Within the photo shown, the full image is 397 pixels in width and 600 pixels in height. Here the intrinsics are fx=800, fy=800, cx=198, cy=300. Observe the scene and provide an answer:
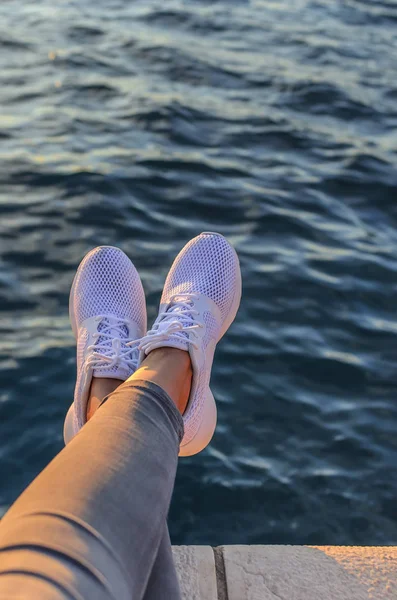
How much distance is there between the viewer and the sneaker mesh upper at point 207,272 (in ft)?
8.87

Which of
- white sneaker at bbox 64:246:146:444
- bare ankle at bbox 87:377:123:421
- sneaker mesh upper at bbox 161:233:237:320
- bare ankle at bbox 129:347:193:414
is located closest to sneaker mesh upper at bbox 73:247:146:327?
white sneaker at bbox 64:246:146:444

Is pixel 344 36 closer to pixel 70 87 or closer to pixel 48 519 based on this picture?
pixel 70 87

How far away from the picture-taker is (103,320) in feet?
8.57

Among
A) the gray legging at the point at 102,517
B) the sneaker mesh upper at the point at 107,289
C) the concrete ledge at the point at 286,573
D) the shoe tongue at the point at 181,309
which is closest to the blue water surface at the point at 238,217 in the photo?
the sneaker mesh upper at the point at 107,289

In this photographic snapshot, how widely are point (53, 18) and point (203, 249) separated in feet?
17.5

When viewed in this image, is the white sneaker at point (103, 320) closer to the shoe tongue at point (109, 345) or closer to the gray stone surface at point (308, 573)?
the shoe tongue at point (109, 345)

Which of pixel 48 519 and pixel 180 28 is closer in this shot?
pixel 48 519

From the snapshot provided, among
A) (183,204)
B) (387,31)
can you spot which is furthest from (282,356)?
(387,31)

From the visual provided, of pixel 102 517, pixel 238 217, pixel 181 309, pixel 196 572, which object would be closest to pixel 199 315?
pixel 181 309

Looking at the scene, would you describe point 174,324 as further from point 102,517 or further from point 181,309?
point 102,517

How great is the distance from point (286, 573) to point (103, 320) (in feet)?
3.71

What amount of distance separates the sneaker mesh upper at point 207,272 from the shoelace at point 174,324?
0.21 ft

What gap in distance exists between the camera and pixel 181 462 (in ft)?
9.79

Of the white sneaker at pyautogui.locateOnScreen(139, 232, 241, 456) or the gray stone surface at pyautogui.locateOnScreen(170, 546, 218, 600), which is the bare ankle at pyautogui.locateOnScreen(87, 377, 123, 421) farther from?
the gray stone surface at pyautogui.locateOnScreen(170, 546, 218, 600)
